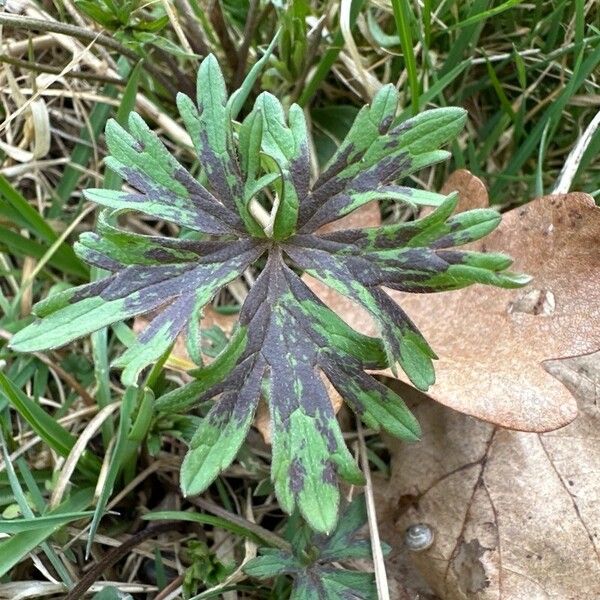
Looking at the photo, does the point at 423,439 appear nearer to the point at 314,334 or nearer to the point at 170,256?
the point at 314,334

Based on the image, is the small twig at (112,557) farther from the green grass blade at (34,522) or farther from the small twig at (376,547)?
the small twig at (376,547)

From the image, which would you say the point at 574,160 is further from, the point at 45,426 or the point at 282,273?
the point at 45,426

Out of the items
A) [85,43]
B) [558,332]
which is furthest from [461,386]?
[85,43]

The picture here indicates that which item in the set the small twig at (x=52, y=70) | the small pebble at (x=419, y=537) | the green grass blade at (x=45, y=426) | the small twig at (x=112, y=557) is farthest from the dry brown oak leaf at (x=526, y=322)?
the small twig at (x=52, y=70)

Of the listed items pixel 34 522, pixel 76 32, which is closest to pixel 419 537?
pixel 34 522

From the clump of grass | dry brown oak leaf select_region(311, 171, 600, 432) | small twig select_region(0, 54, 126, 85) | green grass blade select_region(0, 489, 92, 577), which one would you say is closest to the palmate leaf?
dry brown oak leaf select_region(311, 171, 600, 432)

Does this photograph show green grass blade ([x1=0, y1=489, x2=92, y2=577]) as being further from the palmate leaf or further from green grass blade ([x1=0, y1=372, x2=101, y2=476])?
the palmate leaf

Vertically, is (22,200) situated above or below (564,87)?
above

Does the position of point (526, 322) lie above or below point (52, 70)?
below
